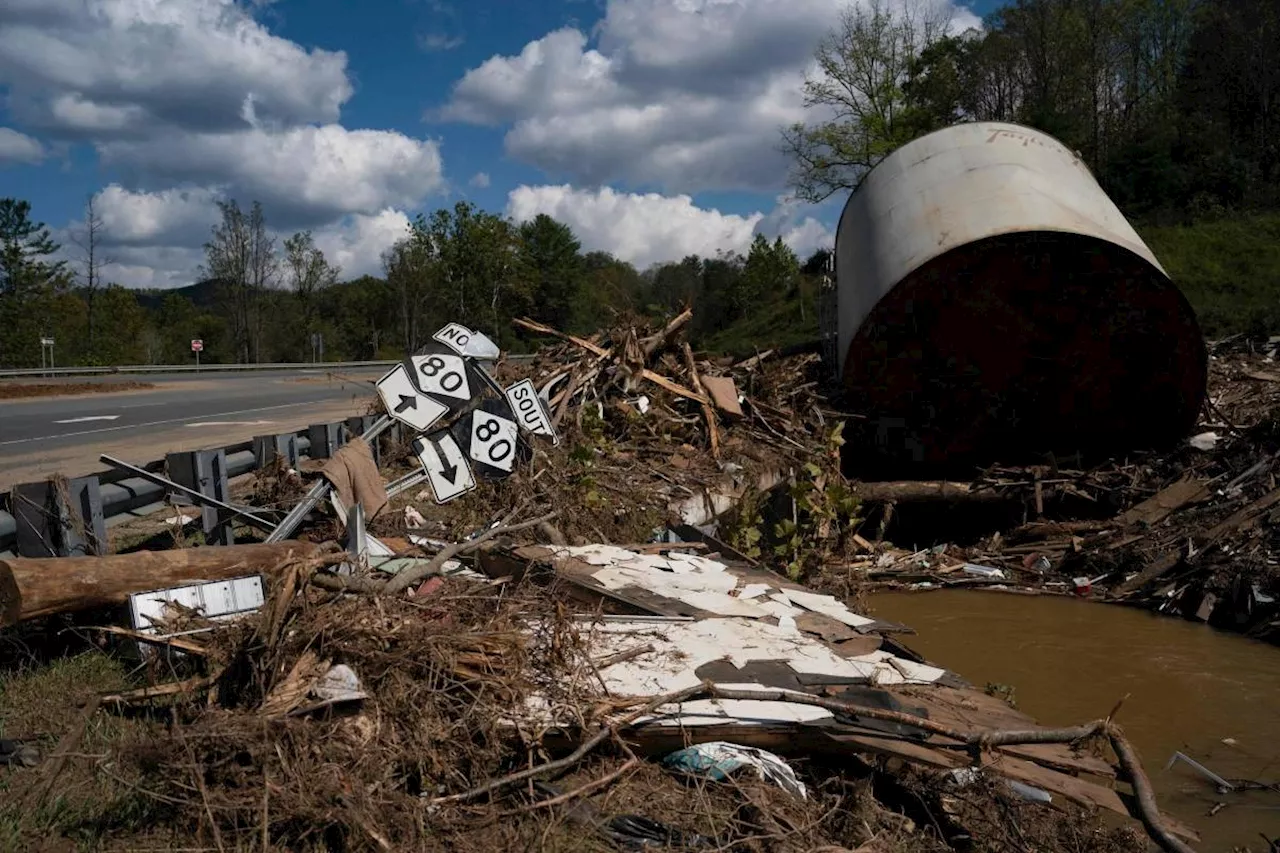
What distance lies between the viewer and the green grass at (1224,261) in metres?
22.1

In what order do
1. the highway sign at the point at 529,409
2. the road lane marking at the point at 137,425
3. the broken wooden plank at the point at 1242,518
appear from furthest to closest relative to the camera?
the road lane marking at the point at 137,425, the broken wooden plank at the point at 1242,518, the highway sign at the point at 529,409

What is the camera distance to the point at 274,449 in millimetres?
7352

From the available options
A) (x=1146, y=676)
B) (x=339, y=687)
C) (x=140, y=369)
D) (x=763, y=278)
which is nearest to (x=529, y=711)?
(x=339, y=687)

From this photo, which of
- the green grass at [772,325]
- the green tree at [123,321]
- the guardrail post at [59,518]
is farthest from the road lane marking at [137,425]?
the green tree at [123,321]

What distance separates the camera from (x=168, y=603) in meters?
4.36

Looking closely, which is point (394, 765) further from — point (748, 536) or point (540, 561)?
point (748, 536)

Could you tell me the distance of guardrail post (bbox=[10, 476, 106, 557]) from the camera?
16.5 feet

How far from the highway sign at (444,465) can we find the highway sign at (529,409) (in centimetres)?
94

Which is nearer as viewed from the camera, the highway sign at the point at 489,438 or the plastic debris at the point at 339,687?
the plastic debris at the point at 339,687

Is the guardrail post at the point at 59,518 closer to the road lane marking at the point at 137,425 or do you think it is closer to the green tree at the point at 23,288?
the road lane marking at the point at 137,425

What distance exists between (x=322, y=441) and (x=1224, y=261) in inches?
1021

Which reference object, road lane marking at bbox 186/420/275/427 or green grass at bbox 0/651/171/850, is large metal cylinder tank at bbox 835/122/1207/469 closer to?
green grass at bbox 0/651/171/850

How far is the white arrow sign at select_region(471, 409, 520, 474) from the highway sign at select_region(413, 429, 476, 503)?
7.1 inches

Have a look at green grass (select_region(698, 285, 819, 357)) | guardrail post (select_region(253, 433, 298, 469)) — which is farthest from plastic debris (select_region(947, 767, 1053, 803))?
green grass (select_region(698, 285, 819, 357))
